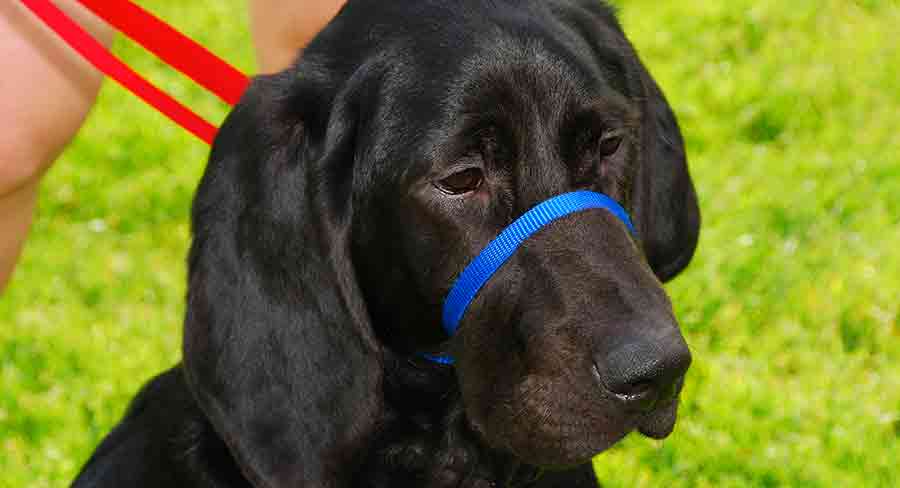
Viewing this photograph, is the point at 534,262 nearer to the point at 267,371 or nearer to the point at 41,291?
the point at 267,371

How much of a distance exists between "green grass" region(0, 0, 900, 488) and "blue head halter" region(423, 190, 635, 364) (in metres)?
1.71

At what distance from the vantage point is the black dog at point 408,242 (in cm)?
318

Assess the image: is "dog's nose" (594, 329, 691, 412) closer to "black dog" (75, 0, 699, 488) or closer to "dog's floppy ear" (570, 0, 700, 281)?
"black dog" (75, 0, 699, 488)

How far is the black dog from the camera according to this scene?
10.4 ft

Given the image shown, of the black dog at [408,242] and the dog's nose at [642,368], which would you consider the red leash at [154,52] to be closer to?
the black dog at [408,242]

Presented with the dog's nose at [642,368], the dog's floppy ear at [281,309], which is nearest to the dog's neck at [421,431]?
the dog's floppy ear at [281,309]

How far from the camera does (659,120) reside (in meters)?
3.82

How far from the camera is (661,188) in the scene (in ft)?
12.6

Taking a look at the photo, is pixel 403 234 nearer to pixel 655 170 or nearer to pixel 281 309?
pixel 281 309

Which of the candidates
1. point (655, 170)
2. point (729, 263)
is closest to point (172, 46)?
point (655, 170)

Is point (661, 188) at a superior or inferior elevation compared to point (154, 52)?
inferior

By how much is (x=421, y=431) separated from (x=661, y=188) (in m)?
0.92

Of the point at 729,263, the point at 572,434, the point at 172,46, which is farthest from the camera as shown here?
the point at 729,263

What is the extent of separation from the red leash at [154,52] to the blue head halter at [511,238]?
2.52 ft
